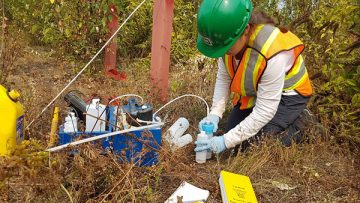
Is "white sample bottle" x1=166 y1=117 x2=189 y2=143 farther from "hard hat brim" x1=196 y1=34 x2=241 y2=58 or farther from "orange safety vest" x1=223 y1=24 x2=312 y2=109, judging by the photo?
"hard hat brim" x1=196 y1=34 x2=241 y2=58

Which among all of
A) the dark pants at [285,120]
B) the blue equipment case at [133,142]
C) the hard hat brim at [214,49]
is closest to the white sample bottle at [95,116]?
→ the blue equipment case at [133,142]

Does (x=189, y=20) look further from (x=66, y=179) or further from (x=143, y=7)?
(x=66, y=179)

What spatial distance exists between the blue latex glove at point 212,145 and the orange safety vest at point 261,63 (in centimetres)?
38

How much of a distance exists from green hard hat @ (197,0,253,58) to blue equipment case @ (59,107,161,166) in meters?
0.57

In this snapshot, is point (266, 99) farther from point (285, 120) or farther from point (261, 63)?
point (285, 120)

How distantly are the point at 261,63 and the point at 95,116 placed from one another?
0.97 metres

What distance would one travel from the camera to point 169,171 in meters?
2.36

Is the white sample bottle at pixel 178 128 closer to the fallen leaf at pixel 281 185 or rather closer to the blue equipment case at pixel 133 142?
the blue equipment case at pixel 133 142

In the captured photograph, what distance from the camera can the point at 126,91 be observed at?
3.46 metres

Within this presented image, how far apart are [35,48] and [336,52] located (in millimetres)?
3479

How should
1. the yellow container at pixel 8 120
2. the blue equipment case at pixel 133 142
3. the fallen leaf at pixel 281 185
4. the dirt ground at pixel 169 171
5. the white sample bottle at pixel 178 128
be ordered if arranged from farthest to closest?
the white sample bottle at pixel 178 128 → the fallen leaf at pixel 281 185 → the blue equipment case at pixel 133 142 → the yellow container at pixel 8 120 → the dirt ground at pixel 169 171

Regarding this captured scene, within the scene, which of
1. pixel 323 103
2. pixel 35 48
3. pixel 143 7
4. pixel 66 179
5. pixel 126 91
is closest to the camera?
pixel 66 179

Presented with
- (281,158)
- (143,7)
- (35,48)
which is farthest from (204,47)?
(35,48)

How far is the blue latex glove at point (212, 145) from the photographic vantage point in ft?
8.30
